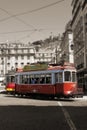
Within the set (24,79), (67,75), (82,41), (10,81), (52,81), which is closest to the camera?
(67,75)

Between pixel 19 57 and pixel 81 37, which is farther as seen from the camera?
pixel 19 57

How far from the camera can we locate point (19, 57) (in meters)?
187

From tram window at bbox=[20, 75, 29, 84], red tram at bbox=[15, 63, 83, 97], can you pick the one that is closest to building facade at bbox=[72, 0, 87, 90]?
tram window at bbox=[20, 75, 29, 84]

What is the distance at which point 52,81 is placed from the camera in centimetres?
3941

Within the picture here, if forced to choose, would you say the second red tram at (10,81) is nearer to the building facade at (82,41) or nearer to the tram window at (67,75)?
the building facade at (82,41)

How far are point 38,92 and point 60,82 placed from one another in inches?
163

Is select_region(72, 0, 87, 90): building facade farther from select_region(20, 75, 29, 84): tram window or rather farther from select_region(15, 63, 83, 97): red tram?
select_region(15, 63, 83, 97): red tram

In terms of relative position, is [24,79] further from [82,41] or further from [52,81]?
[82,41]

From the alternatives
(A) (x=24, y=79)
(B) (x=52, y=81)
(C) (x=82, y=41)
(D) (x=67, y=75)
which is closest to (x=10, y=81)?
(A) (x=24, y=79)

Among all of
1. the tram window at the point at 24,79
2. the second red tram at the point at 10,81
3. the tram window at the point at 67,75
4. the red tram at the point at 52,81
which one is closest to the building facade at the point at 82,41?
the second red tram at the point at 10,81
